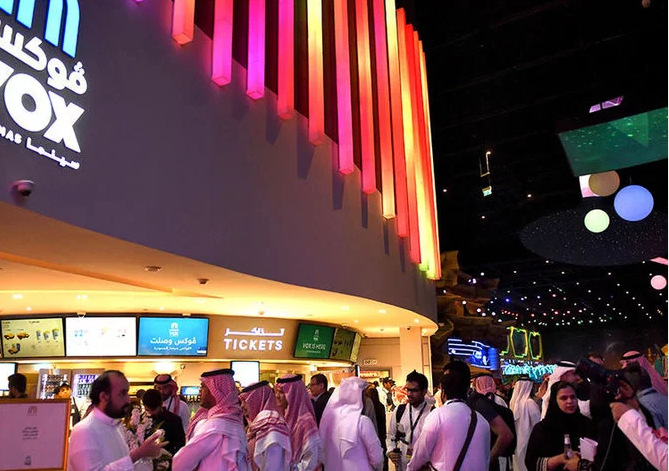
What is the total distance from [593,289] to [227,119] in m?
26.4

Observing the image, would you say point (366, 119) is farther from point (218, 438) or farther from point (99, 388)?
point (99, 388)

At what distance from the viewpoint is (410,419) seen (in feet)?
Answer: 23.6

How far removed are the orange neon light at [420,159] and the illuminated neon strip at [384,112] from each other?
38.1 inches

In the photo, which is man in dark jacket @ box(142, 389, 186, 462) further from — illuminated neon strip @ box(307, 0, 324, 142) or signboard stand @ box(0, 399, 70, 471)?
illuminated neon strip @ box(307, 0, 324, 142)

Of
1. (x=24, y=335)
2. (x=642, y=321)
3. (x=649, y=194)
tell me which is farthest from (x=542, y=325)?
(x=649, y=194)

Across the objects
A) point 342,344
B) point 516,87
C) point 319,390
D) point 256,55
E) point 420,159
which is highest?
point 516,87

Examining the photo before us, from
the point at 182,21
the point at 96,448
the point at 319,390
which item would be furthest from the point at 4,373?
the point at 96,448

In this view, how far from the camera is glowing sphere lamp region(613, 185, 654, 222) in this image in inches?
152

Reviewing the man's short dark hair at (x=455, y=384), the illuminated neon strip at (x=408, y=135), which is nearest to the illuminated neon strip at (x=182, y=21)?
the man's short dark hair at (x=455, y=384)

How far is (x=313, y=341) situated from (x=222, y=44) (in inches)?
312

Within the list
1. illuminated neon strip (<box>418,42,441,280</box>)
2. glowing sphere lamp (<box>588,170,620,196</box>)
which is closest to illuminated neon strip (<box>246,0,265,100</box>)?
glowing sphere lamp (<box>588,170,620,196</box>)

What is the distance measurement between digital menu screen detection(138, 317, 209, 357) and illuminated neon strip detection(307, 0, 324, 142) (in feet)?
15.0

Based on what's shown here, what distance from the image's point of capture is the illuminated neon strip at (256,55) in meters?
6.85

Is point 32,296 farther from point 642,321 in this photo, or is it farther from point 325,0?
point 642,321
